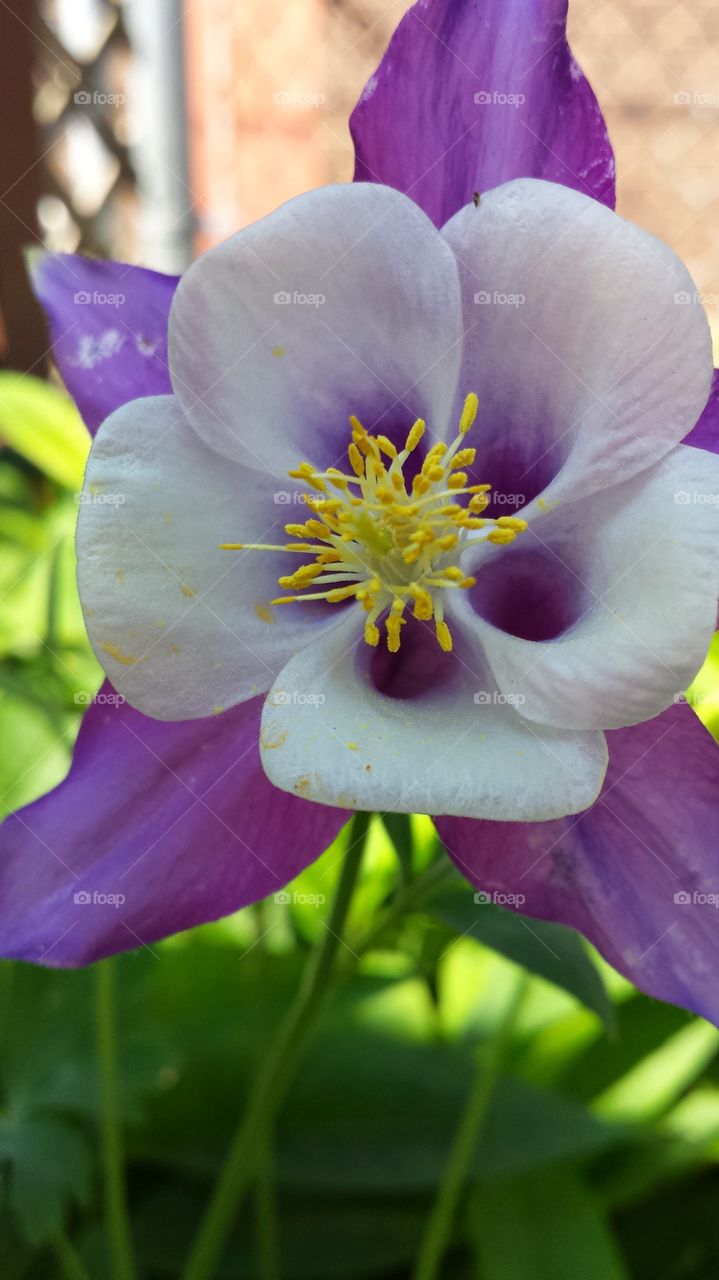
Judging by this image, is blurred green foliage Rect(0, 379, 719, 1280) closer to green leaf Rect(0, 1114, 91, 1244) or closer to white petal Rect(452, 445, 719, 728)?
green leaf Rect(0, 1114, 91, 1244)

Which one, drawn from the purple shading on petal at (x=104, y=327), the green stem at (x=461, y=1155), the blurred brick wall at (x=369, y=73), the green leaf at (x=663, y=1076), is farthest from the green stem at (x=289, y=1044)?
the blurred brick wall at (x=369, y=73)

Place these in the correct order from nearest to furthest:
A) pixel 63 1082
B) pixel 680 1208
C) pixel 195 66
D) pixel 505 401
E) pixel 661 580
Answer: pixel 661 580, pixel 505 401, pixel 63 1082, pixel 680 1208, pixel 195 66

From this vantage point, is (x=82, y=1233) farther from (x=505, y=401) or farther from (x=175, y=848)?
(x=505, y=401)

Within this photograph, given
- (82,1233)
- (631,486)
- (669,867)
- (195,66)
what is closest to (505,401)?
(631,486)

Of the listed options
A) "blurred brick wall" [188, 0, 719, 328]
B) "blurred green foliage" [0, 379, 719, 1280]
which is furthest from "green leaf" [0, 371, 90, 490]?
"blurred brick wall" [188, 0, 719, 328]

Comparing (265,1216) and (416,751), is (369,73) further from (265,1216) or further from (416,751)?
(416,751)

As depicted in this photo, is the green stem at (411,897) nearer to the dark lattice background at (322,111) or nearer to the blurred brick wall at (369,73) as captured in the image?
the dark lattice background at (322,111)

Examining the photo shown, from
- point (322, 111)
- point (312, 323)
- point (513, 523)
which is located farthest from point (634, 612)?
point (322, 111)
